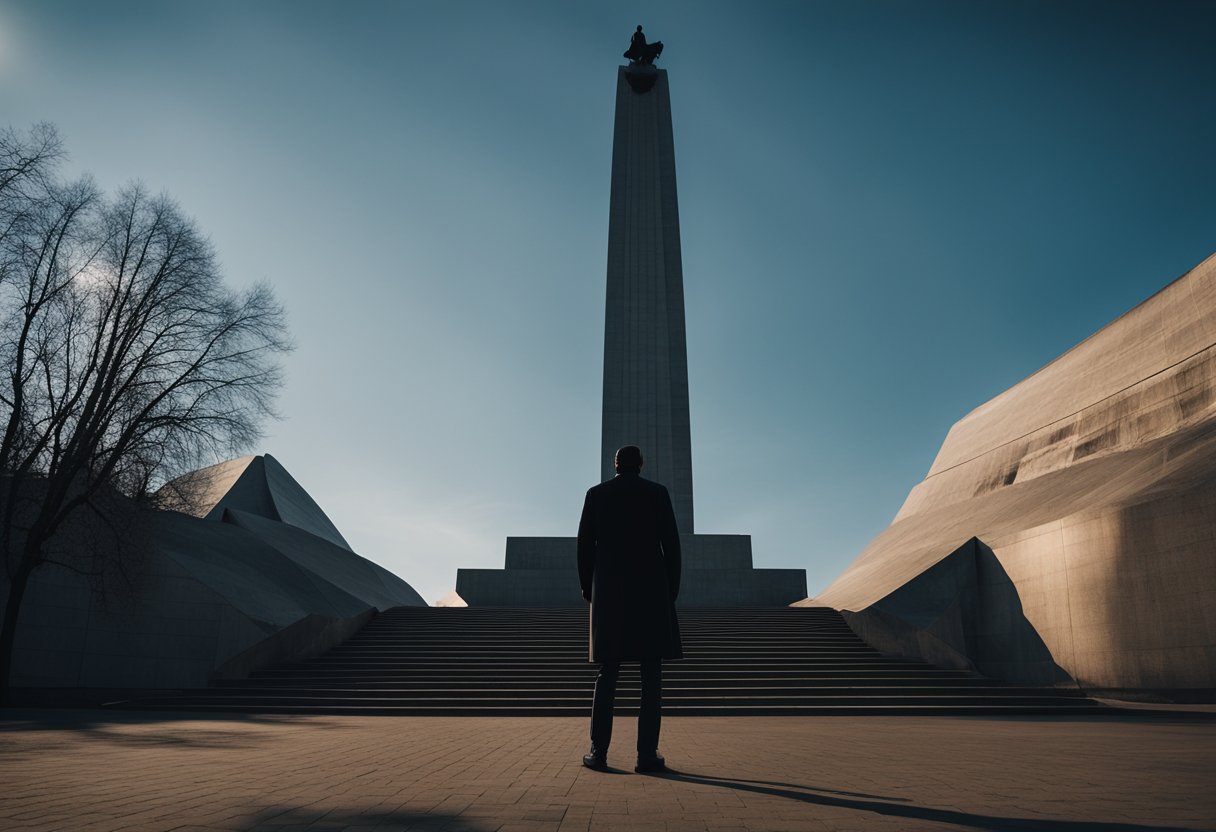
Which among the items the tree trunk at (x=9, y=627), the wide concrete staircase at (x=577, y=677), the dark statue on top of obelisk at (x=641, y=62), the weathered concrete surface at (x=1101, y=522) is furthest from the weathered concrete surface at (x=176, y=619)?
the dark statue on top of obelisk at (x=641, y=62)

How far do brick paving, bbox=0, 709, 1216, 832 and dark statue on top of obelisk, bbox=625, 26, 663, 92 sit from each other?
3204 centimetres

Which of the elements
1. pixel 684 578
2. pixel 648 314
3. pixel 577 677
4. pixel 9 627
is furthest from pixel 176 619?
pixel 648 314

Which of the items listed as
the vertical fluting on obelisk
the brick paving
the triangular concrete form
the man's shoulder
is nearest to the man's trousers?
the brick paving

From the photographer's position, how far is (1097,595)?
1274cm

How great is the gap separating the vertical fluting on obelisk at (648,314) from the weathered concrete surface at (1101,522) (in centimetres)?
789

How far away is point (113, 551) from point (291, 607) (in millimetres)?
3568

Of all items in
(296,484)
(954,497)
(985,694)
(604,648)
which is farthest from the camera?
(296,484)

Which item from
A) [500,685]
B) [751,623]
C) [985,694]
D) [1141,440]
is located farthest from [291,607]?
[1141,440]

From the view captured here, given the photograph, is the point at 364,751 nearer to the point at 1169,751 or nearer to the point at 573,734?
the point at 573,734

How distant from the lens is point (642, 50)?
3581 centimetres

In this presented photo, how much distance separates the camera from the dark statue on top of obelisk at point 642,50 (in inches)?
1406

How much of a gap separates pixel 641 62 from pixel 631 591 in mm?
35181

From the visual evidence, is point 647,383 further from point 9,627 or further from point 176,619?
point 9,627

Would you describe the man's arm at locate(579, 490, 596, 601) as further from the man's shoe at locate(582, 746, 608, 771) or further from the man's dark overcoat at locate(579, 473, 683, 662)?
the man's shoe at locate(582, 746, 608, 771)
